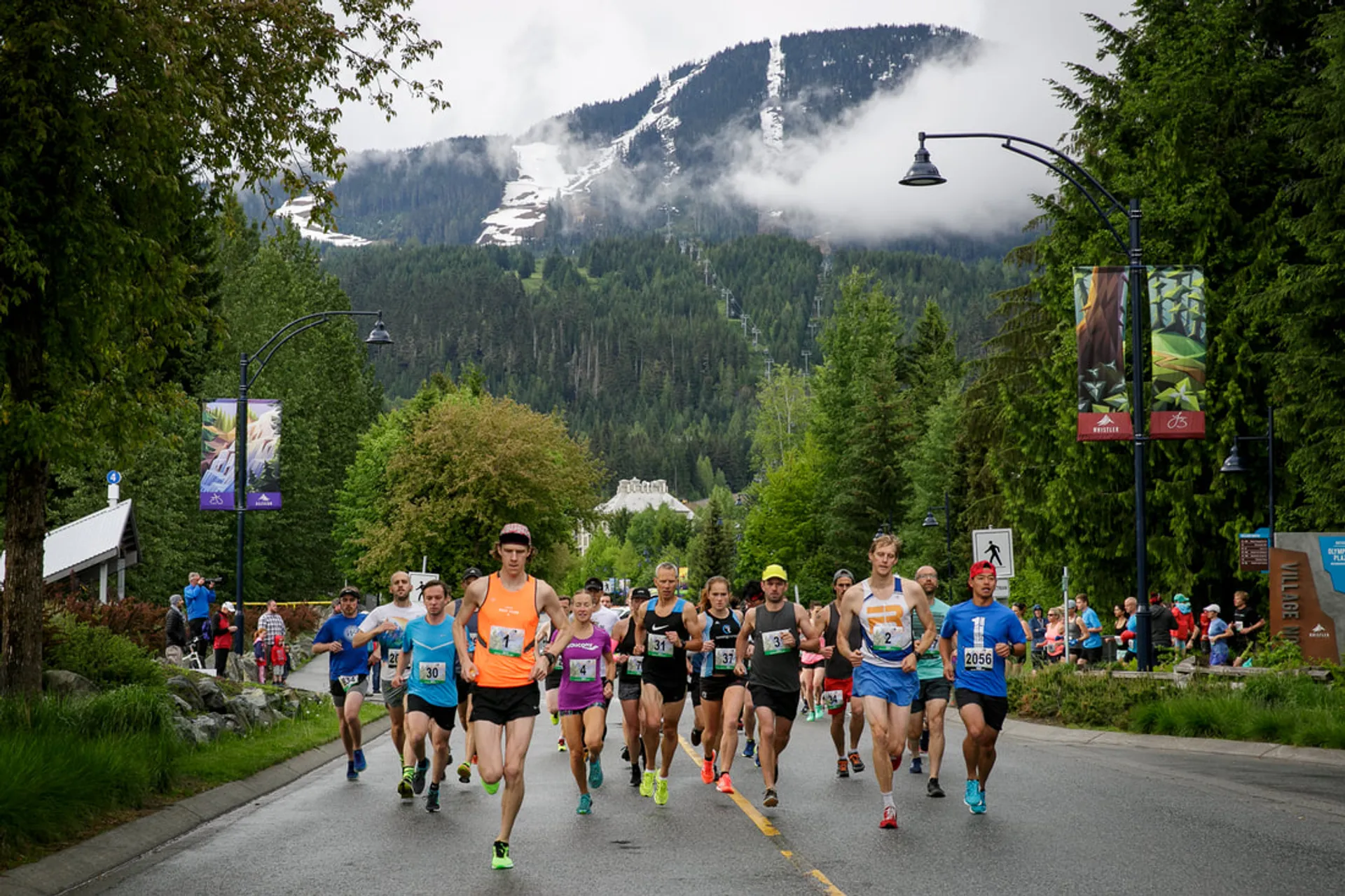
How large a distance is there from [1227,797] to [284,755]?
1057 centimetres

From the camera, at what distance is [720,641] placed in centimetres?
1425

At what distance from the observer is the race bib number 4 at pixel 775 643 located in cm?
1318

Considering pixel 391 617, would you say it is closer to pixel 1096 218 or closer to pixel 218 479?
pixel 218 479

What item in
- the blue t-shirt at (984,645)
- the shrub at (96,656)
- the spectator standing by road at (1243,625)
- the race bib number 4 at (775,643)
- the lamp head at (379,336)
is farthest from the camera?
A: the lamp head at (379,336)

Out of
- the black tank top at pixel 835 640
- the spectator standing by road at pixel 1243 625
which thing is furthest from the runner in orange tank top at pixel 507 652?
the spectator standing by road at pixel 1243 625

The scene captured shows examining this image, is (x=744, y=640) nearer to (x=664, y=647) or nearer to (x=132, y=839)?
(x=664, y=647)

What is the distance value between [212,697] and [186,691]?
84cm

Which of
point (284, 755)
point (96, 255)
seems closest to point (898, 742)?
point (96, 255)

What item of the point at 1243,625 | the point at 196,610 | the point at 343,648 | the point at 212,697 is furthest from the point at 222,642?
the point at 1243,625

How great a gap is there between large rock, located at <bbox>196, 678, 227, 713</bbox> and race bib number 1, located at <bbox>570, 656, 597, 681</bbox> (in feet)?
24.3

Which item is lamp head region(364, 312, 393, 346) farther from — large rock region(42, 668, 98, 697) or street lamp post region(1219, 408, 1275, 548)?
street lamp post region(1219, 408, 1275, 548)

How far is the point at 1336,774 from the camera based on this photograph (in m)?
14.9

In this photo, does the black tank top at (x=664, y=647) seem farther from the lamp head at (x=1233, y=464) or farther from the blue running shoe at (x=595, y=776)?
the lamp head at (x=1233, y=464)

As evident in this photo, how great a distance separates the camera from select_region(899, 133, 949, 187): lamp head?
66.8ft
